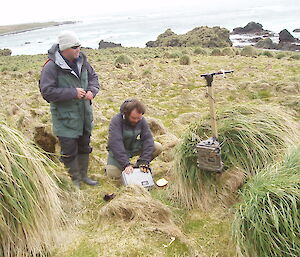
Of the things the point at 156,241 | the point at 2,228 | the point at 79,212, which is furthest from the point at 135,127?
the point at 2,228

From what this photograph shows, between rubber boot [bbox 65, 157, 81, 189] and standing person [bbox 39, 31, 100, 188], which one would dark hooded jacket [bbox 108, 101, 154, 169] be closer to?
standing person [bbox 39, 31, 100, 188]

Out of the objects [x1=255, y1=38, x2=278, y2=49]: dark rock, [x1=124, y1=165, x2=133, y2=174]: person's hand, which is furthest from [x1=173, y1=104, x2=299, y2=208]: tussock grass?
[x1=255, y1=38, x2=278, y2=49]: dark rock

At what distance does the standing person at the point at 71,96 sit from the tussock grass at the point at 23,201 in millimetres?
926

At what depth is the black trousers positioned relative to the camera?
4.13 m

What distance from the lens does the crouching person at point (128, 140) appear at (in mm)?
4160

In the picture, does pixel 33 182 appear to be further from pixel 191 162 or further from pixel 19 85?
pixel 19 85

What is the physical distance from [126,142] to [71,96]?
3.37 ft

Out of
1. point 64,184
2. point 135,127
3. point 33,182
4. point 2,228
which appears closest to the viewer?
point 2,228

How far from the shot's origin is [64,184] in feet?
12.0

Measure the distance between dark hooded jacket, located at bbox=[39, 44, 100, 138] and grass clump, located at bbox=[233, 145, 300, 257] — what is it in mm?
2156

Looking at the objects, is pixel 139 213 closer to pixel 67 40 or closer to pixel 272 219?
pixel 272 219

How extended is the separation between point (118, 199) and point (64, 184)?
627 millimetres

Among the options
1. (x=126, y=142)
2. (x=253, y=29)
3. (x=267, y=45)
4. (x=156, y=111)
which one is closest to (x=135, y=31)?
(x=253, y=29)

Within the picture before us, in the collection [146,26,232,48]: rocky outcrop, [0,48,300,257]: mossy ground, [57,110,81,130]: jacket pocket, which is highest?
[57,110,81,130]: jacket pocket
